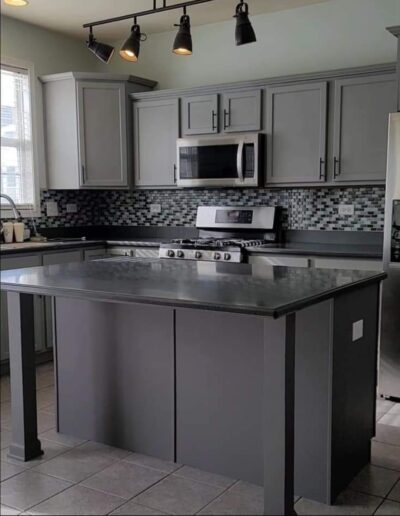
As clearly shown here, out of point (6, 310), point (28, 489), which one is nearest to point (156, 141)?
point (6, 310)

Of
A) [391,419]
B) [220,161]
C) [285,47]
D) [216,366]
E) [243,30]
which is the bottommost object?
[391,419]

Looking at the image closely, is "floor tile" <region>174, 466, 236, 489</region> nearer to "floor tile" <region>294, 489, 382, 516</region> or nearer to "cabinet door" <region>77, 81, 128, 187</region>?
"floor tile" <region>294, 489, 382, 516</region>

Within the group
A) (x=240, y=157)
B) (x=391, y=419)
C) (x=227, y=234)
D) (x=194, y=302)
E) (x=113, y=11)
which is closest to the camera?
(x=194, y=302)

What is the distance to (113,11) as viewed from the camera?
14.9ft

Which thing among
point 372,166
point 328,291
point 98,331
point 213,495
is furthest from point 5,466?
point 372,166

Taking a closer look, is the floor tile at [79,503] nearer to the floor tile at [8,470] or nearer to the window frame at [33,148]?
the floor tile at [8,470]

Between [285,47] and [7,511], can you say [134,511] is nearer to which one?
[7,511]

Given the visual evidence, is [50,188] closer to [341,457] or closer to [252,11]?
[252,11]

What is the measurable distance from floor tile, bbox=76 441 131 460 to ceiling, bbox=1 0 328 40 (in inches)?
122

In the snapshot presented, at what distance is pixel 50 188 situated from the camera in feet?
16.8

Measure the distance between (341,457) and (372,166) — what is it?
Answer: 2219 mm

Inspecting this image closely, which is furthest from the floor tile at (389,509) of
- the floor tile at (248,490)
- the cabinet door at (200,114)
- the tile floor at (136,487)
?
the cabinet door at (200,114)

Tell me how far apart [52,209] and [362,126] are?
109 inches

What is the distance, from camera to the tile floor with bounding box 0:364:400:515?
7.55 ft
